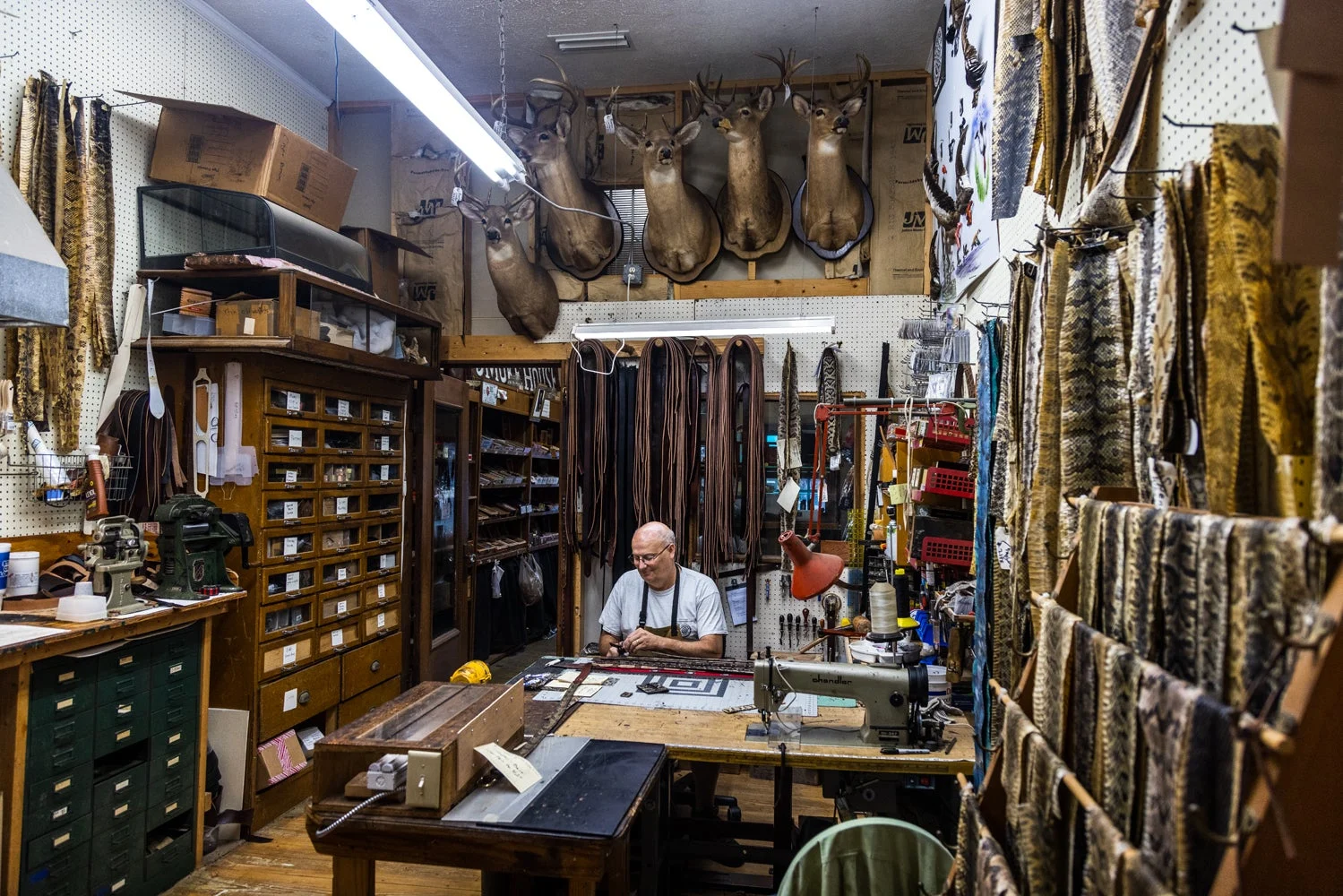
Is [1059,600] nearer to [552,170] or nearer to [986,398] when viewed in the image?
[986,398]

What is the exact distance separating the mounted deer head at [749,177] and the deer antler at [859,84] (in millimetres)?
318

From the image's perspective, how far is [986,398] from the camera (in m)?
2.44

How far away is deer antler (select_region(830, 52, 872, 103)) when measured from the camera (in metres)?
4.96

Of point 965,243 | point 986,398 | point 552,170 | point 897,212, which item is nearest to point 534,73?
point 552,170

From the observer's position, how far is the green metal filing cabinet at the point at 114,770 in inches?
115

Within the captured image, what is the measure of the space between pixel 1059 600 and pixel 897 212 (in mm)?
4534

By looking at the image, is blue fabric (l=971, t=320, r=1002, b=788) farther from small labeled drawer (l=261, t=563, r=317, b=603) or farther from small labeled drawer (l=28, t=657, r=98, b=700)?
small labeled drawer (l=261, t=563, r=317, b=603)

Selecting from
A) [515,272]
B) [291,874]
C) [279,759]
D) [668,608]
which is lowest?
[291,874]

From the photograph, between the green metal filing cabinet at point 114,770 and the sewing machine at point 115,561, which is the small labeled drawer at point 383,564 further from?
the sewing machine at point 115,561

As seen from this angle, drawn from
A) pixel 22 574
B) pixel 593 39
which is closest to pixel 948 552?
pixel 22 574

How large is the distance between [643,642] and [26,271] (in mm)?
2844

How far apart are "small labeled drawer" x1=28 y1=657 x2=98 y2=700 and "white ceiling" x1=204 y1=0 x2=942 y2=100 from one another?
11.8ft

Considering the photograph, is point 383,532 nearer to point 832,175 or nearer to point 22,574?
point 22,574

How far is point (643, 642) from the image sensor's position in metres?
3.96
